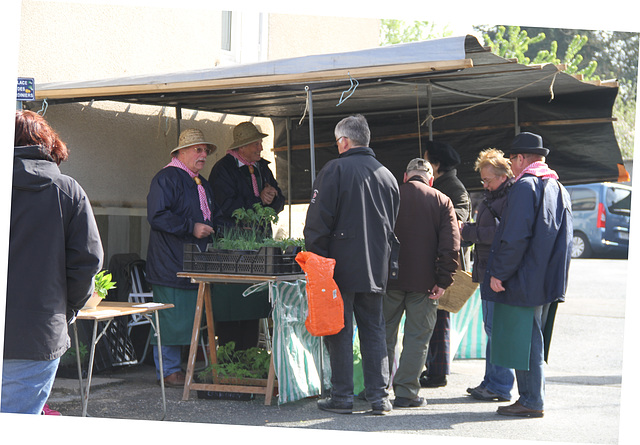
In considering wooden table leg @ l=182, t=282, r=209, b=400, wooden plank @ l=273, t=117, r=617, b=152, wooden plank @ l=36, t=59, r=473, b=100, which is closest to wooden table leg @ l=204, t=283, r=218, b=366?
wooden table leg @ l=182, t=282, r=209, b=400

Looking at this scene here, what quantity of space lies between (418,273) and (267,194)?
224 centimetres

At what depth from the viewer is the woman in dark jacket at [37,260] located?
354 cm

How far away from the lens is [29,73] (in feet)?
22.5

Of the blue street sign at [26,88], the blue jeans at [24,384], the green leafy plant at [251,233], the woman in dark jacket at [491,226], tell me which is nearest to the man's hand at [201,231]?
the green leafy plant at [251,233]

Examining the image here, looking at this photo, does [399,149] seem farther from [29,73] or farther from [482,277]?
[29,73]

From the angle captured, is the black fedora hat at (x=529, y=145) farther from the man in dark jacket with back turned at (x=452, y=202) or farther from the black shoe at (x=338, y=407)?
the black shoe at (x=338, y=407)

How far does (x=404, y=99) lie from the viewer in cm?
782

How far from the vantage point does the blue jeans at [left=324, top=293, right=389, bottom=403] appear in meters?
5.48

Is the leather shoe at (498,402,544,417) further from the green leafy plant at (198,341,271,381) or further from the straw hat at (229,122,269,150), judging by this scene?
the straw hat at (229,122,269,150)

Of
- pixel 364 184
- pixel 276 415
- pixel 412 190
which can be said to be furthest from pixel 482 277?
pixel 276 415

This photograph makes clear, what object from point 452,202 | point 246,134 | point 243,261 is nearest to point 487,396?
point 452,202

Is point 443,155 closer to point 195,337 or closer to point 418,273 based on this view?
point 418,273

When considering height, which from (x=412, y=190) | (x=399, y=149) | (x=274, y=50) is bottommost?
(x=412, y=190)

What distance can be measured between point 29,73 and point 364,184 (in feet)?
11.1
